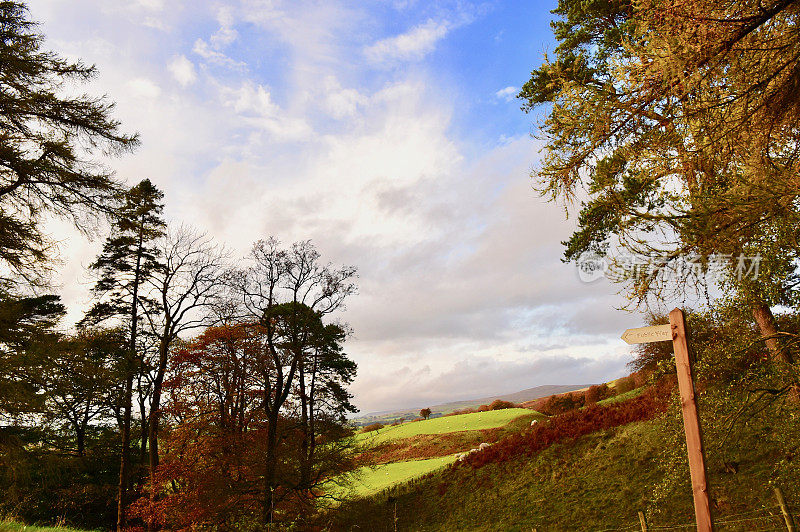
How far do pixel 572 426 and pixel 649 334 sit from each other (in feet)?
62.7

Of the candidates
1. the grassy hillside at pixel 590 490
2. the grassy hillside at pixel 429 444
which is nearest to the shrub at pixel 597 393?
the grassy hillside at pixel 429 444

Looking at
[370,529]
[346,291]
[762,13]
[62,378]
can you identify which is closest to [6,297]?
[62,378]

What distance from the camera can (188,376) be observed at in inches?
770

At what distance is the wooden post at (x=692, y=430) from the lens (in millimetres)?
4977

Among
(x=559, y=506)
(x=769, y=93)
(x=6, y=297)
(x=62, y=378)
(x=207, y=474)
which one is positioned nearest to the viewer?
(x=769, y=93)

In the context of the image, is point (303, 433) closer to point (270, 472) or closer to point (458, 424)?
point (270, 472)

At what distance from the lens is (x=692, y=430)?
17.0 ft

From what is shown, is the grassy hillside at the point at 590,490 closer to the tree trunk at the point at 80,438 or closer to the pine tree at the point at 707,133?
the pine tree at the point at 707,133

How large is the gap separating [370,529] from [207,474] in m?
8.10

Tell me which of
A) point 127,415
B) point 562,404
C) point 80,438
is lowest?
point 562,404

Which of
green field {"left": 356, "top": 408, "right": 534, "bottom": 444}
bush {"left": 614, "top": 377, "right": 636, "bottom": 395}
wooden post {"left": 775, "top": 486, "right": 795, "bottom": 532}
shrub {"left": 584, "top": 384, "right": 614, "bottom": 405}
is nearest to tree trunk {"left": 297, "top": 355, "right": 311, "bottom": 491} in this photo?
wooden post {"left": 775, "top": 486, "right": 795, "bottom": 532}

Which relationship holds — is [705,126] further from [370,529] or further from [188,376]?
[370,529]

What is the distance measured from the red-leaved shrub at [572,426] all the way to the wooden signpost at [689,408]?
55.5ft

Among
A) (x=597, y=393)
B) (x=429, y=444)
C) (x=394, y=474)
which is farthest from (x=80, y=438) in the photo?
(x=597, y=393)
